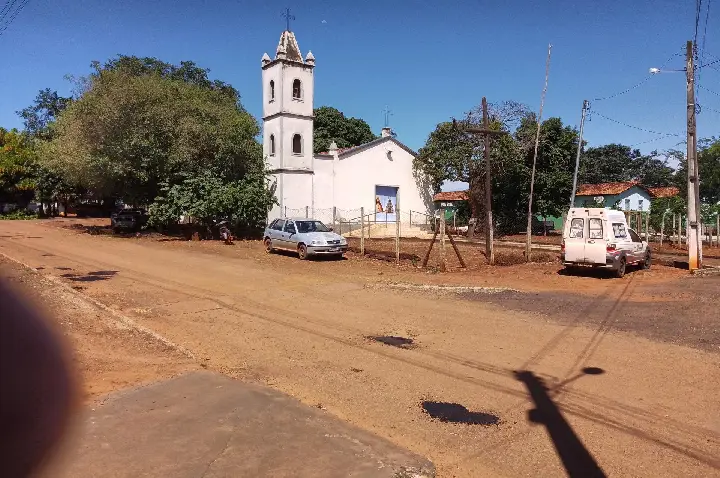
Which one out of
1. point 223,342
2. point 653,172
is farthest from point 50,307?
point 653,172

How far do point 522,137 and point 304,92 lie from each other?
14625 mm

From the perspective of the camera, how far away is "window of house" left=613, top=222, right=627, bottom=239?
55.4 feet

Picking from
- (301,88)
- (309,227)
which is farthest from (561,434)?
(301,88)

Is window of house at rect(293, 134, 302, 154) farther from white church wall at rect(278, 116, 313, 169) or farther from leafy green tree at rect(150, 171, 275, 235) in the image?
leafy green tree at rect(150, 171, 275, 235)

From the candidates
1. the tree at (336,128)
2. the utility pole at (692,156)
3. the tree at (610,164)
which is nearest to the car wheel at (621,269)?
the utility pole at (692,156)

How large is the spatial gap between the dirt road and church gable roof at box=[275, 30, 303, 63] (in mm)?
18435

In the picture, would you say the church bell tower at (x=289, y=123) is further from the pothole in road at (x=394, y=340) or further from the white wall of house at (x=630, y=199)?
the white wall of house at (x=630, y=199)

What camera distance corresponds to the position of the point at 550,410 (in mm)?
5902

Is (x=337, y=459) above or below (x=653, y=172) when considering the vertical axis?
below

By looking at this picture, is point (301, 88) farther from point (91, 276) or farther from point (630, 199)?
point (630, 199)

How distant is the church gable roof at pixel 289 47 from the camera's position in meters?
30.7

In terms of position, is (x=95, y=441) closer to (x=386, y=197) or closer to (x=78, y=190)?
(x=386, y=197)

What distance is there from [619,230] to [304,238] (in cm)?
1077

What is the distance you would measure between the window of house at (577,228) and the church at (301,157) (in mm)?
13241
